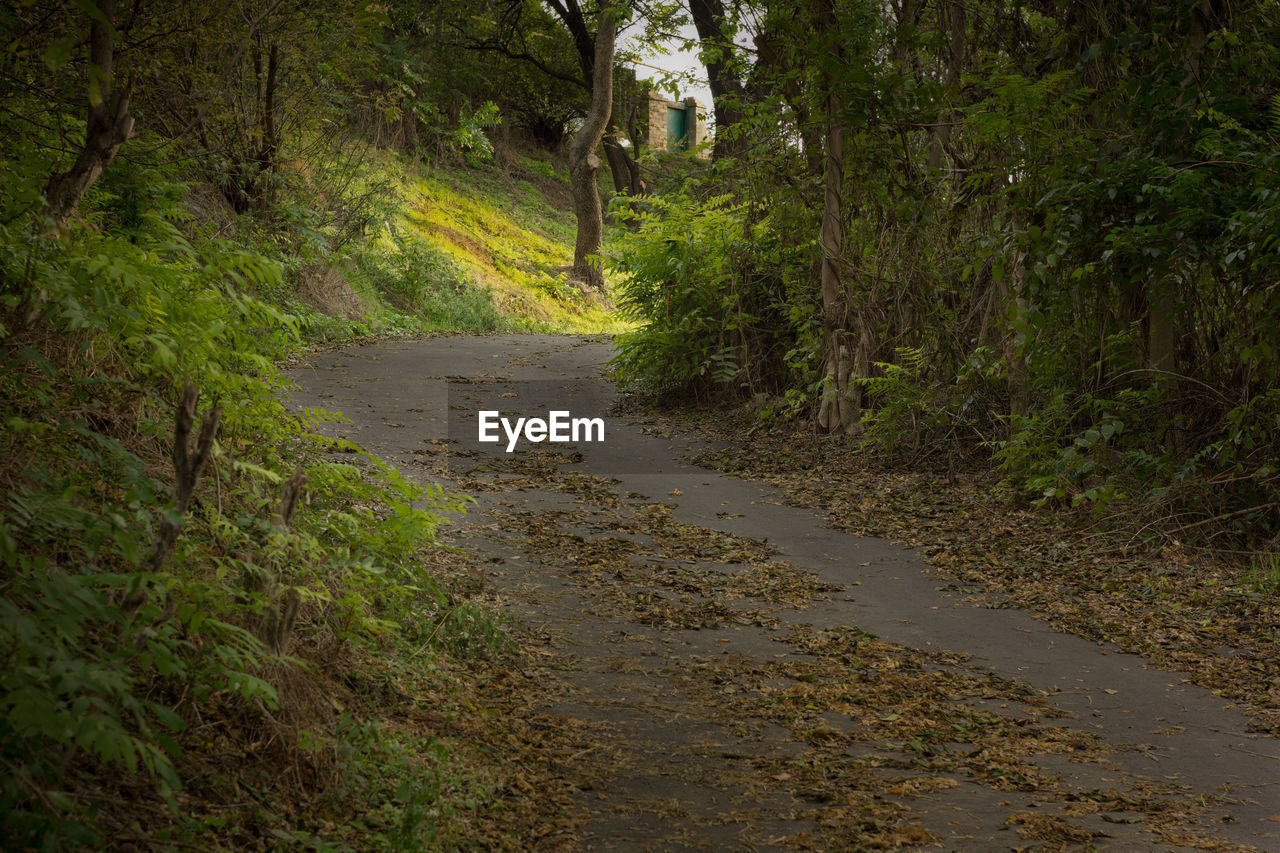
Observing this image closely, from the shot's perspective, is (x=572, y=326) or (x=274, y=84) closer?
(x=274, y=84)

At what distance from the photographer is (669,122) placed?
156 feet

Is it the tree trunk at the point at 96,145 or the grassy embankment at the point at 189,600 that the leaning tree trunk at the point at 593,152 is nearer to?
the grassy embankment at the point at 189,600

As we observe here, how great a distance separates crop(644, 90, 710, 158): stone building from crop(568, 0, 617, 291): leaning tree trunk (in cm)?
1585

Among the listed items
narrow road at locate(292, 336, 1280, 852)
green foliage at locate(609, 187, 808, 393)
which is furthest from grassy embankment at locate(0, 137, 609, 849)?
A: green foliage at locate(609, 187, 808, 393)

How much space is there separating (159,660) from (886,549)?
6.63m

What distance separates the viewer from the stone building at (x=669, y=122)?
4428 cm

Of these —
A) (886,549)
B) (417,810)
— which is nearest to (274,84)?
(886,549)

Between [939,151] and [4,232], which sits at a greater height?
[939,151]

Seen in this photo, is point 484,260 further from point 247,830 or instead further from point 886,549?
point 247,830

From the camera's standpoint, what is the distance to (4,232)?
4430 mm

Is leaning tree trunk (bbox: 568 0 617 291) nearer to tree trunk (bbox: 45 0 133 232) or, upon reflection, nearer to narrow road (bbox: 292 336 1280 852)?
narrow road (bbox: 292 336 1280 852)

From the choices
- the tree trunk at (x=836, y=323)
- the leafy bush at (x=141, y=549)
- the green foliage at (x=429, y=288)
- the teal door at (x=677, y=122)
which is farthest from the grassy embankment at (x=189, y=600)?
the teal door at (x=677, y=122)

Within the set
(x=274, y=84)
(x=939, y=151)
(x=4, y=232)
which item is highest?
(x=274, y=84)

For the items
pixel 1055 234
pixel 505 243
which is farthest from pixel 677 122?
pixel 1055 234
